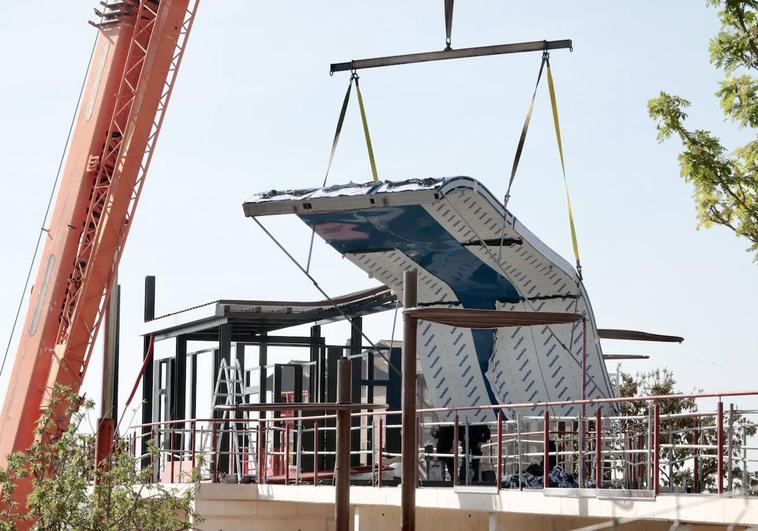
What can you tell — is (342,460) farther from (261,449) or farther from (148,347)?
(148,347)

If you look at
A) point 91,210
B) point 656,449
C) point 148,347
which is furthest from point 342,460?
point 148,347

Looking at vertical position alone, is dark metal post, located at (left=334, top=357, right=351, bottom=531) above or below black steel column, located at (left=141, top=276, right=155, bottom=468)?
below

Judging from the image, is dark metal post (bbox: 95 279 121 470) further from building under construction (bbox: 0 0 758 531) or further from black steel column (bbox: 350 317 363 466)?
black steel column (bbox: 350 317 363 466)

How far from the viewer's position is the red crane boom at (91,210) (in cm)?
2705

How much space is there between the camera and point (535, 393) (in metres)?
22.2

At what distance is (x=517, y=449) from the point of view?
21.1 metres

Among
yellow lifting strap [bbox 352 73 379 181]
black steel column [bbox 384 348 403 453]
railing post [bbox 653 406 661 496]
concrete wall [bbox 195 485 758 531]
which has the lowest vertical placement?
concrete wall [bbox 195 485 758 531]

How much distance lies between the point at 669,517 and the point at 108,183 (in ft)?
48.8

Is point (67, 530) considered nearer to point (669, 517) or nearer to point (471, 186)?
point (471, 186)

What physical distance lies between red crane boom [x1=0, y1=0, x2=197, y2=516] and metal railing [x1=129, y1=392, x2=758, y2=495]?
7.00 ft

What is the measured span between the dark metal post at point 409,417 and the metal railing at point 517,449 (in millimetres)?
2571

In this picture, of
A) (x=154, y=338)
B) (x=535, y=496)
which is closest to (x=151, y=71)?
(x=154, y=338)

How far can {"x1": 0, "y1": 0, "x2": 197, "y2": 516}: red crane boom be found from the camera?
27047 millimetres

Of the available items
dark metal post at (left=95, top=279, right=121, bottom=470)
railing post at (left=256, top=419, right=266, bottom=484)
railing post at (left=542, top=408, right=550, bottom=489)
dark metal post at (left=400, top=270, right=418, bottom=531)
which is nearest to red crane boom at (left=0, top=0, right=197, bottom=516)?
railing post at (left=256, top=419, right=266, bottom=484)
